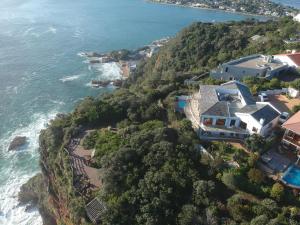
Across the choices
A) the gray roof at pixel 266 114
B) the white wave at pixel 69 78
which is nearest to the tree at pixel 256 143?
the gray roof at pixel 266 114

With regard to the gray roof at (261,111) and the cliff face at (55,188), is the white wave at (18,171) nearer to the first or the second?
the cliff face at (55,188)

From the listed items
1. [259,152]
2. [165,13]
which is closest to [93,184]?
[259,152]

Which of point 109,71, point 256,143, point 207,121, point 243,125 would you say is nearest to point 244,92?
point 243,125

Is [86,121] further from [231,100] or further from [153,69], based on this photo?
[153,69]

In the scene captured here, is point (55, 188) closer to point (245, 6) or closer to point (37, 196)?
point (37, 196)

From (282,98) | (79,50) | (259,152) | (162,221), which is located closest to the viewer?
(162,221)

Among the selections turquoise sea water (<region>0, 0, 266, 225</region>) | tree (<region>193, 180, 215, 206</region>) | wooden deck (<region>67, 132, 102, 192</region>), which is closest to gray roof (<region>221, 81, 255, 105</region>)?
tree (<region>193, 180, 215, 206</region>)
